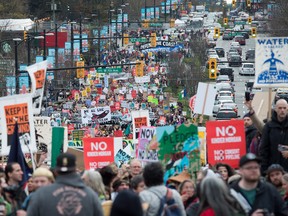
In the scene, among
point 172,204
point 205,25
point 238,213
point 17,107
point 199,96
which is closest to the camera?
point 238,213

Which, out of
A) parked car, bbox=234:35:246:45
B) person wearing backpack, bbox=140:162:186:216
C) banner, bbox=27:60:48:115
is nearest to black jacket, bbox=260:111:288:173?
person wearing backpack, bbox=140:162:186:216

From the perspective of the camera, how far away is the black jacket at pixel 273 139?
16.1 meters

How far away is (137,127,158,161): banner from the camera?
1738cm

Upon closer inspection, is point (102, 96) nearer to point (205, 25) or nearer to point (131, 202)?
point (131, 202)

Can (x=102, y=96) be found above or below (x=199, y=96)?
below

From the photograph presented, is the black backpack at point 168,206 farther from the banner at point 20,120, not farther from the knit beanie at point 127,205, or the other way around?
the banner at point 20,120

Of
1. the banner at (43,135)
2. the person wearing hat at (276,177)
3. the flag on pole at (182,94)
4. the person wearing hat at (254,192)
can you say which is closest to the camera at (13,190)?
the person wearing hat at (254,192)

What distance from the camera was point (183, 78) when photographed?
3135 inches

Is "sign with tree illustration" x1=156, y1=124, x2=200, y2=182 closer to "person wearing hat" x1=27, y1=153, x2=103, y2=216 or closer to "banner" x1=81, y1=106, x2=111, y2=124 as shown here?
"person wearing hat" x1=27, y1=153, x2=103, y2=216

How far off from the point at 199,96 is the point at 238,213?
7656 millimetres

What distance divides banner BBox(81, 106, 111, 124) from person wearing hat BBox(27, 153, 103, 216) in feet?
92.6

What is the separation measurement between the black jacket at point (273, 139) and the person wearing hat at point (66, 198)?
4.78 metres

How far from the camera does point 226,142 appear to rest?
1681 centimetres

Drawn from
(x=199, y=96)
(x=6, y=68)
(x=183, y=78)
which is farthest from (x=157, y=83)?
(x=199, y=96)
